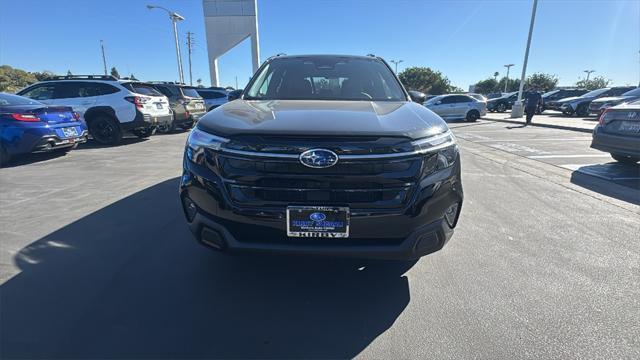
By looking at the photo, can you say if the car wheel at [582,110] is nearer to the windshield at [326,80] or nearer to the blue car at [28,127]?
the windshield at [326,80]

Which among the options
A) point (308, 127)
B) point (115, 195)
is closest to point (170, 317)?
point (308, 127)

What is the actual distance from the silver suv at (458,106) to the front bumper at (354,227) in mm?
17124

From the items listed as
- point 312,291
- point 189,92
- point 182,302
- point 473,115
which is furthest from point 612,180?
point 473,115

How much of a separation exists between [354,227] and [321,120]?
0.72 m

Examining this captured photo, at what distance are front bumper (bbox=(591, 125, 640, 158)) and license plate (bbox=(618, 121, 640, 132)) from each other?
12 cm

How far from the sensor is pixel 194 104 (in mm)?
12609

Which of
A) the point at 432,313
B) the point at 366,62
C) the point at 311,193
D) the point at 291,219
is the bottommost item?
the point at 432,313

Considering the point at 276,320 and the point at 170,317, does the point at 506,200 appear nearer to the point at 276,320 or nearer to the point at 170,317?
the point at 276,320

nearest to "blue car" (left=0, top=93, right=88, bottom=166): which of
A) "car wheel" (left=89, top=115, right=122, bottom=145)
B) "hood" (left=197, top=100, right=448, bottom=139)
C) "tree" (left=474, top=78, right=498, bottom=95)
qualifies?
"car wheel" (left=89, top=115, right=122, bottom=145)

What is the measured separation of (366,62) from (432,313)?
2.80m

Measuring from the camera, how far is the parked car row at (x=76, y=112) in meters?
6.31

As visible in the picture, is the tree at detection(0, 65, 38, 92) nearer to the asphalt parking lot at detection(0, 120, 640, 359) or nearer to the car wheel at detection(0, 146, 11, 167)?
the car wheel at detection(0, 146, 11, 167)

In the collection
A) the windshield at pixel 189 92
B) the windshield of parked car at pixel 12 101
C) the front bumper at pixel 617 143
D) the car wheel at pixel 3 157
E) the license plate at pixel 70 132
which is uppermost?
the windshield at pixel 189 92

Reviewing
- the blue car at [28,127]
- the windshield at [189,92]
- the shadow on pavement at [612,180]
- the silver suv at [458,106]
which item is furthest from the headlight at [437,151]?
the silver suv at [458,106]
